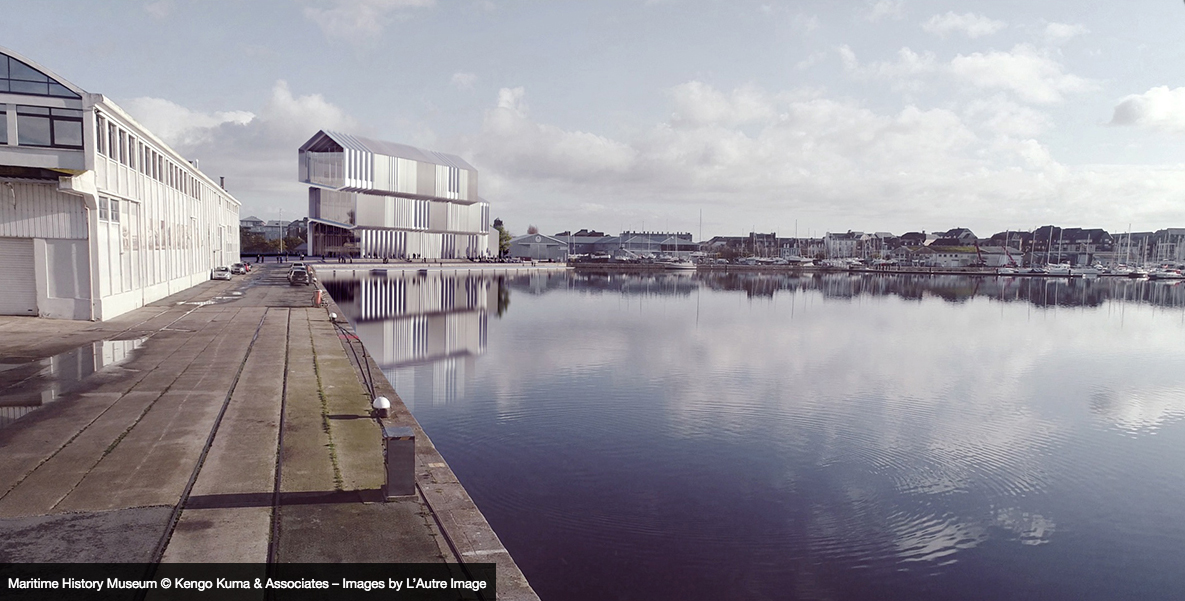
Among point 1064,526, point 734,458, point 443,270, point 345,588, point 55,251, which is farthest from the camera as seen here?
point 443,270

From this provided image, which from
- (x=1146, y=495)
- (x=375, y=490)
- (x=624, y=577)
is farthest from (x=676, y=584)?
(x=1146, y=495)

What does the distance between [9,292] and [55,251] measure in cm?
270

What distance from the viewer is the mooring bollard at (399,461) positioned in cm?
899

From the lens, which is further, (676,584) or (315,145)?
(315,145)

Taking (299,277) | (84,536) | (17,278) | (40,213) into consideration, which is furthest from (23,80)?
(299,277)

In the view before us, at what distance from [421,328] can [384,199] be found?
2822 inches

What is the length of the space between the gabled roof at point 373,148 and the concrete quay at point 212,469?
83.5 metres

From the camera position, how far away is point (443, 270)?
9788 cm

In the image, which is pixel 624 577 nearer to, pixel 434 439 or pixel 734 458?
pixel 734 458

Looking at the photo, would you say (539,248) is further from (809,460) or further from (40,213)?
(809,460)

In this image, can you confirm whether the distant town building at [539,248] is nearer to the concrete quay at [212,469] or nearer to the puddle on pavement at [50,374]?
the puddle on pavement at [50,374]

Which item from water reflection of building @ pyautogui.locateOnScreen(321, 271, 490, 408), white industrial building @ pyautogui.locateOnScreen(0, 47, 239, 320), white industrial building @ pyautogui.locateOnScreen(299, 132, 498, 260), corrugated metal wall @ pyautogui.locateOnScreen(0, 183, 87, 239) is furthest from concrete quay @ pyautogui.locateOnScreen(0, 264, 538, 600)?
white industrial building @ pyautogui.locateOnScreen(299, 132, 498, 260)

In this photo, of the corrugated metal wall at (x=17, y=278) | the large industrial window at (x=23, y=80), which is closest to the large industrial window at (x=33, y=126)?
the large industrial window at (x=23, y=80)

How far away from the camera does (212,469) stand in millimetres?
9984
